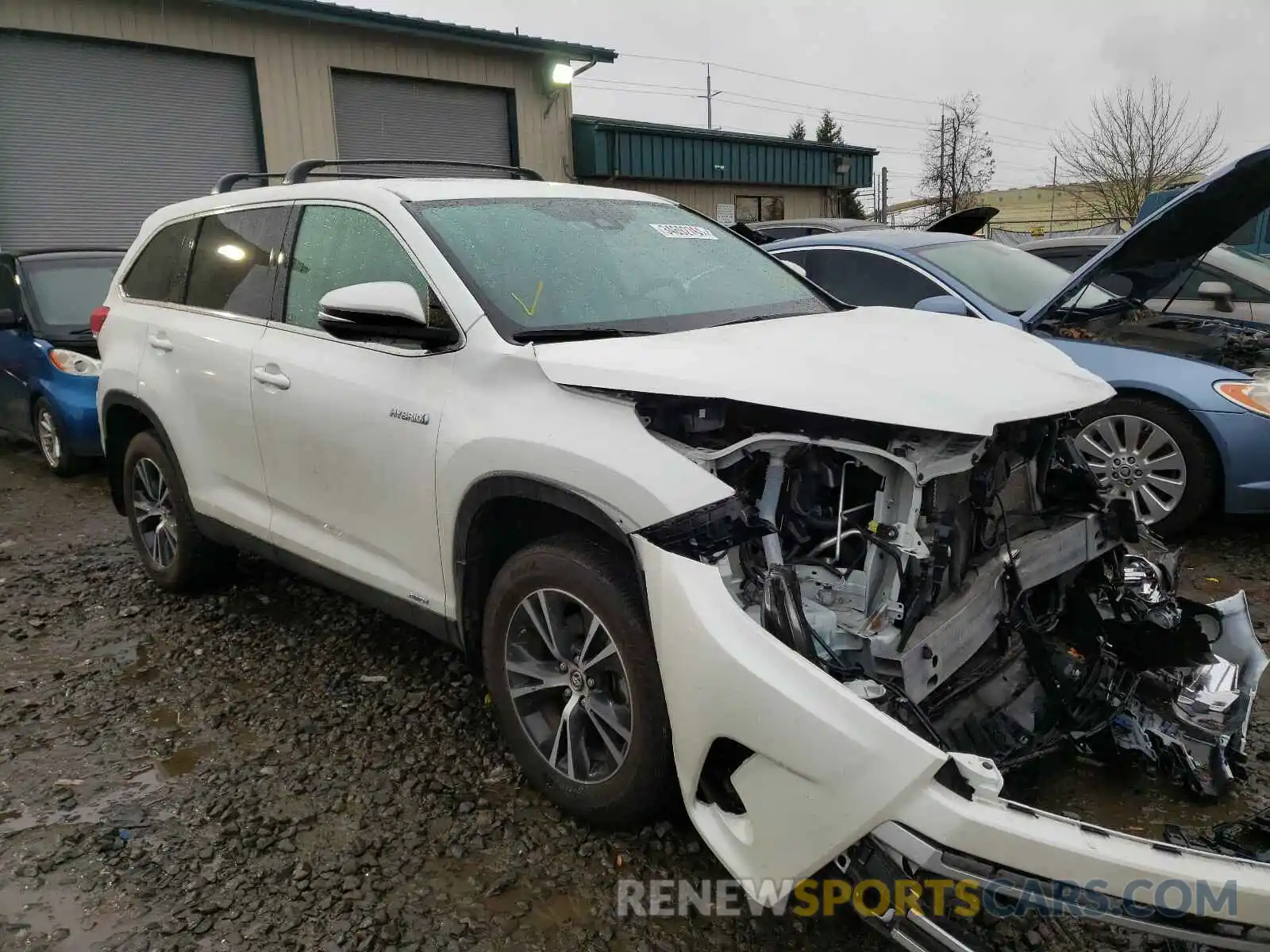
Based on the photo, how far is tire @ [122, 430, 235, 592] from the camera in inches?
165

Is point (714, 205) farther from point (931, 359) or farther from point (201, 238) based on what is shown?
point (931, 359)

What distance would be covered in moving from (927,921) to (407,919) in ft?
4.29

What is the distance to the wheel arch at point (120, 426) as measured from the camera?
422cm

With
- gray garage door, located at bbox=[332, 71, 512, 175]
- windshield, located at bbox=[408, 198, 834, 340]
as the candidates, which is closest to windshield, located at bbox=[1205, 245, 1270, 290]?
windshield, located at bbox=[408, 198, 834, 340]

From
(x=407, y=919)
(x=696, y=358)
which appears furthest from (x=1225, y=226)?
(x=407, y=919)

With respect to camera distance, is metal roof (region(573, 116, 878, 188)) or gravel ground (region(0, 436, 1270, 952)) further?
metal roof (region(573, 116, 878, 188))

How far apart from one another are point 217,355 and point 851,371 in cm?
266

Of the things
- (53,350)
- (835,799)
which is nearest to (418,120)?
(53,350)

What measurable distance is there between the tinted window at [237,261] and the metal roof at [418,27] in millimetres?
9273

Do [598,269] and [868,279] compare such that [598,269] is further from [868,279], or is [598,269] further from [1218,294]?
[1218,294]

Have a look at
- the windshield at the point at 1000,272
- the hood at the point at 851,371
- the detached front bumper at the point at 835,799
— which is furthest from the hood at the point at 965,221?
the detached front bumper at the point at 835,799

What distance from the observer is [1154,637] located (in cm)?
282

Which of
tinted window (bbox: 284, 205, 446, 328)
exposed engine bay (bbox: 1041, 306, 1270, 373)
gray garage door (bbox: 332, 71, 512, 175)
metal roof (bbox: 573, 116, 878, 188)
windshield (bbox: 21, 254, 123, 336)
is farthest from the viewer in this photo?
metal roof (bbox: 573, 116, 878, 188)

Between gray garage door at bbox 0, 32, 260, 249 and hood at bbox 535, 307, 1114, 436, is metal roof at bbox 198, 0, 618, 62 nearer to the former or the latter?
gray garage door at bbox 0, 32, 260, 249
